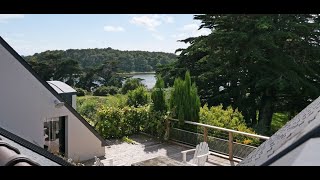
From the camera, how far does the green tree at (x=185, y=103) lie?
1032 centimetres

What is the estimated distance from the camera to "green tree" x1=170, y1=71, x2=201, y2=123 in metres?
10.3

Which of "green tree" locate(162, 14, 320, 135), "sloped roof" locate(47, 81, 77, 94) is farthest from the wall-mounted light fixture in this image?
"green tree" locate(162, 14, 320, 135)

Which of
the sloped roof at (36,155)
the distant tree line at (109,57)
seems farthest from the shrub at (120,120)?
the distant tree line at (109,57)

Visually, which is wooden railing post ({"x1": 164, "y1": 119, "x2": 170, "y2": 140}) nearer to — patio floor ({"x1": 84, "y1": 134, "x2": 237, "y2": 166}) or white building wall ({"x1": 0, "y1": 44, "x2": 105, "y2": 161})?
patio floor ({"x1": 84, "y1": 134, "x2": 237, "y2": 166})

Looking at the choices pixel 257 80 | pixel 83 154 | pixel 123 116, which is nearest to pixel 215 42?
pixel 257 80

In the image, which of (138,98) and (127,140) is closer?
(127,140)

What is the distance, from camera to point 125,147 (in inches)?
384

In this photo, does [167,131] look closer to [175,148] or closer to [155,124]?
[155,124]

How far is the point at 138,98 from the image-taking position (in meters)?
12.2

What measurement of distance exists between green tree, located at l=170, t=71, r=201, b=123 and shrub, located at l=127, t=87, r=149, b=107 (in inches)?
72.1

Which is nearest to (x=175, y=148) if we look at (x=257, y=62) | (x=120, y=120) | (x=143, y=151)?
(x=143, y=151)

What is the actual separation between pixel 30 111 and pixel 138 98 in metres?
5.09
